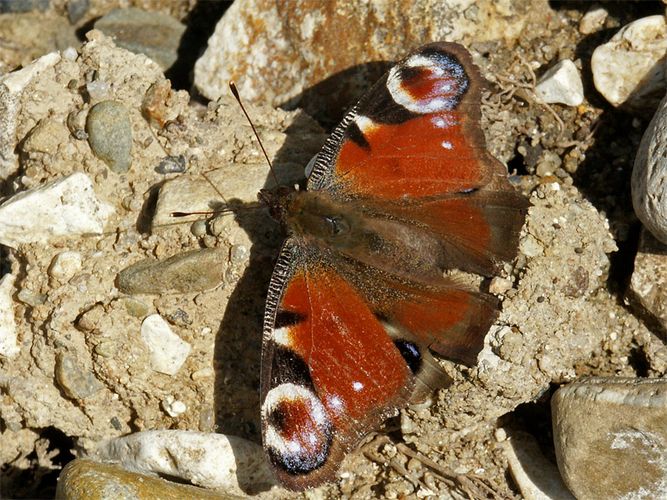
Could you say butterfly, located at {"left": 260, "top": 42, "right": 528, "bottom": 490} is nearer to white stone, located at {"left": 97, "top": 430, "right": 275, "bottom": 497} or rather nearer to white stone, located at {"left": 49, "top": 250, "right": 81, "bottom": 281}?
white stone, located at {"left": 97, "top": 430, "right": 275, "bottom": 497}

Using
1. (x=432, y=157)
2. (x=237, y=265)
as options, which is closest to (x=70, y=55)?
(x=237, y=265)

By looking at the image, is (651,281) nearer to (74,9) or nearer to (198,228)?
(198,228)

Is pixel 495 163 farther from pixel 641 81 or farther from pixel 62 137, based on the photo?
pixel 62 137

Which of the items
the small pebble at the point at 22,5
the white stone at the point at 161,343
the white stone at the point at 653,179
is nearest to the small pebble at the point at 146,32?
the small pebble at the point at 22,5

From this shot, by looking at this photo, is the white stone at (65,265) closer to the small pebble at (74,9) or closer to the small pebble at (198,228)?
the small pebble at (198,228)

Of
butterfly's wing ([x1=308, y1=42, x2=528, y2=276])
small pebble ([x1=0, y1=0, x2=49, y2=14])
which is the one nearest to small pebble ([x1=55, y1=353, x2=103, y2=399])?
butterfly's wing ([x1=308, y1=42, x2=528, y2=276])

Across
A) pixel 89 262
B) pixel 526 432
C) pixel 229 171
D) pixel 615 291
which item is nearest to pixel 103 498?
pixel 89 262
